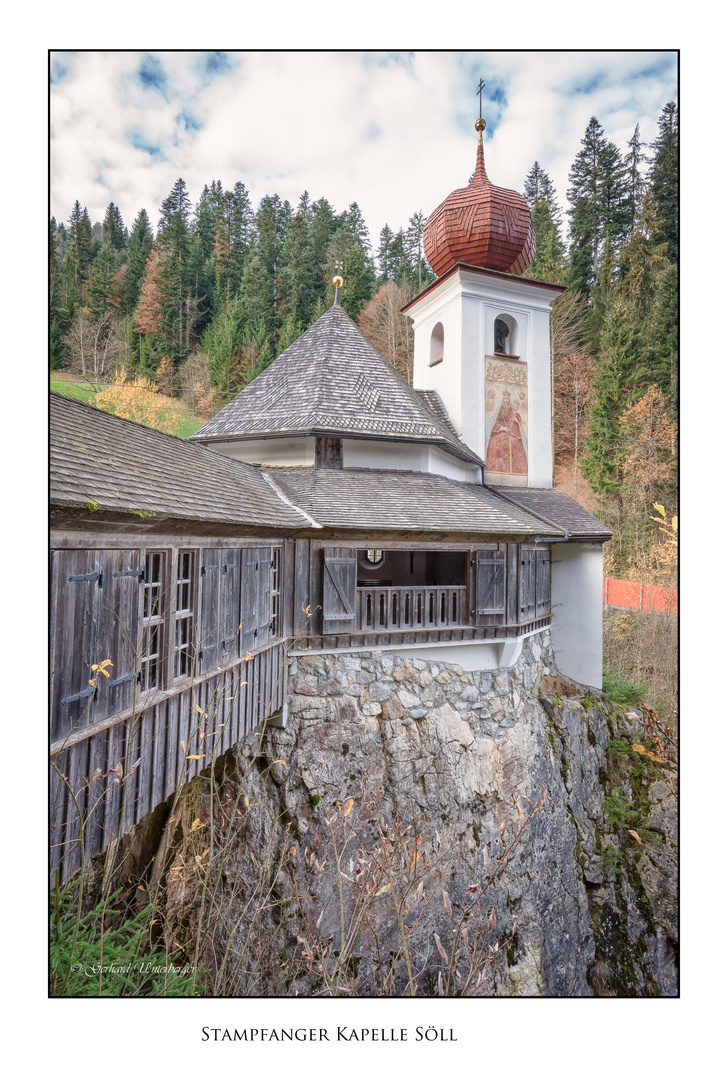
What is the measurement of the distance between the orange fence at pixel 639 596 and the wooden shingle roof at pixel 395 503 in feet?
23.9

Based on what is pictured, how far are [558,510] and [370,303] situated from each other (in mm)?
13153

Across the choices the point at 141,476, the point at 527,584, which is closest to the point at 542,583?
the point at 527,584

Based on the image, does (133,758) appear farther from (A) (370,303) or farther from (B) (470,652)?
(A) (370,303)

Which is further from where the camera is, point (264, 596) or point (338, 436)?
point (338, 436)

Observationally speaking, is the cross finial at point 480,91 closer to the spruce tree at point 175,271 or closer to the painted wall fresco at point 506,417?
the spruce tree at point 175,271

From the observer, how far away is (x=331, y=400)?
29.5 ft

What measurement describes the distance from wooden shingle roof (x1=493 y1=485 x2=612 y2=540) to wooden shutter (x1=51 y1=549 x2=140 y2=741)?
810cm

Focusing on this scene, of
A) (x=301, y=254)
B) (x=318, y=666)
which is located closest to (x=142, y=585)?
(x=318, y=666)

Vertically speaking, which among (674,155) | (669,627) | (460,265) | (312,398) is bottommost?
(669,627)

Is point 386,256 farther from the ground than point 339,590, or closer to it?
farther from the ground

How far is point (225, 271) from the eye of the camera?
12445 mm

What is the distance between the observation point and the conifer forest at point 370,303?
20.3 ft

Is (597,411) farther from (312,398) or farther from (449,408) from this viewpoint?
(312,398)

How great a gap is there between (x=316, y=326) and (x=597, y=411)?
11792 millimetres
